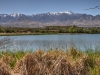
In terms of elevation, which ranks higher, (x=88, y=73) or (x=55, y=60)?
(x=55, y=60)

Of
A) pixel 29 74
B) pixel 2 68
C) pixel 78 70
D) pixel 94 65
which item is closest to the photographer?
pixel 2 68

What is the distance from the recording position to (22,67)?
6.07 meters

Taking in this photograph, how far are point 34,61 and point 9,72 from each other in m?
0.72

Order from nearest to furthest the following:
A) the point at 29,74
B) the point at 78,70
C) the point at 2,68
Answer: the point at 2,68, the point at 29,74, the point at 78,70

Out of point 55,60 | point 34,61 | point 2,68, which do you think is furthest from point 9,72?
point 55,60

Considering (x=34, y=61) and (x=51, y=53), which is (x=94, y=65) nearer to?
(x=51, y=53)

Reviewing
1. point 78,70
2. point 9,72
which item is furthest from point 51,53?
point 9,72

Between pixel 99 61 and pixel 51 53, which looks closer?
pixel 51 53

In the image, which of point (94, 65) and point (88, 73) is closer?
point (88, 73)

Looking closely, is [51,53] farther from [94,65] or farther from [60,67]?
[94,65]

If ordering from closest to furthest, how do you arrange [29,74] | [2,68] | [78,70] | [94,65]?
[2,68] < [29,74] < [78,70] < [94,65]

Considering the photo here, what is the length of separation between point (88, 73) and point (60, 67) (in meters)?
0.90

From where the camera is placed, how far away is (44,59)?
618 cm

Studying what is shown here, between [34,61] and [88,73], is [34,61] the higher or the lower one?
the higher one
